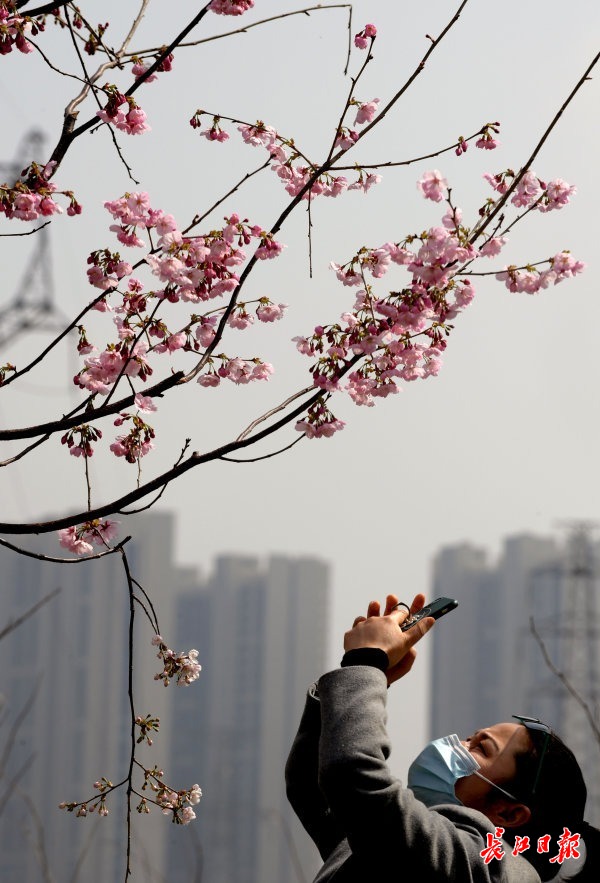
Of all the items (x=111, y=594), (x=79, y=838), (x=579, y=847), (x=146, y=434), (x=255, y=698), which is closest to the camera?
(x=579, y=847)

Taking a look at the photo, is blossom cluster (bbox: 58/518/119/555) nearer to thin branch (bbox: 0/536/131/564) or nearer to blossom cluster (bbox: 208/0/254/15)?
thin branch (bbox: 0/536/131/564)

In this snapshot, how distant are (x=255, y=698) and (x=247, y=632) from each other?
3.27 meters

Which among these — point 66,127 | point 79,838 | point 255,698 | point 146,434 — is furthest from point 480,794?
point 255,698

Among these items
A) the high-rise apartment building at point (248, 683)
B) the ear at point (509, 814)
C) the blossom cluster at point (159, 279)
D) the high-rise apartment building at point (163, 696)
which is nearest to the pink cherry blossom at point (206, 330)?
the blossom cluster at point (159, 279)

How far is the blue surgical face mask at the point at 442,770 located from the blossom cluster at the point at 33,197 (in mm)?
1139

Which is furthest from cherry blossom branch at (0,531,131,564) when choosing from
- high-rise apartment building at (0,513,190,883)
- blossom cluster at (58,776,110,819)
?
high-rise apartment building at (0,513,190,883)

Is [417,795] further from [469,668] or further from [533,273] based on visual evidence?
[469,668]

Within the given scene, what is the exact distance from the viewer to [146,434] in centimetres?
240

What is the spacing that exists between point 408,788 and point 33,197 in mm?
1187

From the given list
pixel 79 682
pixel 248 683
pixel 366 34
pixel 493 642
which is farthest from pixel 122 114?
pixel 493 642

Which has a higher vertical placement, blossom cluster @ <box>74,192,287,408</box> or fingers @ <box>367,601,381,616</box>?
blossom cluster @ <box>74,192,287,408</box>

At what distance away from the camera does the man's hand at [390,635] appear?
173 centimetres

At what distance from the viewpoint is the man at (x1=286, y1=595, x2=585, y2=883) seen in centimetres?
156

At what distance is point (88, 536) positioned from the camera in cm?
259
